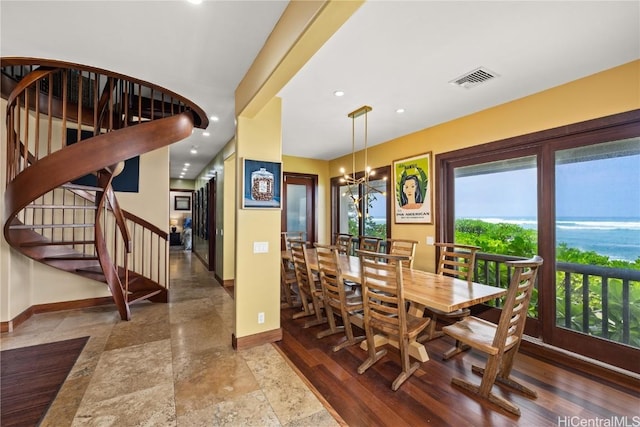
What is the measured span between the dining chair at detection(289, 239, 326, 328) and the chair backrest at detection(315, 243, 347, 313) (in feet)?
0.86

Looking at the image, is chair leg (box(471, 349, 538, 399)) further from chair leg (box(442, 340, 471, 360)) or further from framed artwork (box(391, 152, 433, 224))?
framed artwork (box(391, 152, 433, 224))

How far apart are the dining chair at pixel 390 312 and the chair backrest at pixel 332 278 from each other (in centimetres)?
43

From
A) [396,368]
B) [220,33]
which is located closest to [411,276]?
[396,368]

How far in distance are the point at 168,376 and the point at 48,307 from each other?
292cm

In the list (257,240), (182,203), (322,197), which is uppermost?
(182,203)

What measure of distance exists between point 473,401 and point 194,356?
2.42 m

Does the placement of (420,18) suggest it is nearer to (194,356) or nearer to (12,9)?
(12,9)

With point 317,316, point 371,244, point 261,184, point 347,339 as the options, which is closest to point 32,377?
point 261,184

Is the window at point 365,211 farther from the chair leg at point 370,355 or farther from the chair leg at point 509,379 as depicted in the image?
the chair leg at point 509,379

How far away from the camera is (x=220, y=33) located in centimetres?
208

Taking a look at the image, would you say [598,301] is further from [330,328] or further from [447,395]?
[330,328]

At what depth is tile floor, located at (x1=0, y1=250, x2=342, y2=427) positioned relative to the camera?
1.86 meters

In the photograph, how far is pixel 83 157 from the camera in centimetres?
260

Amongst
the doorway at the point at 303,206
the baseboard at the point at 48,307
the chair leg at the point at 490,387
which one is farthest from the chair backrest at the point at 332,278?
the baseboard at the point at 48,307
